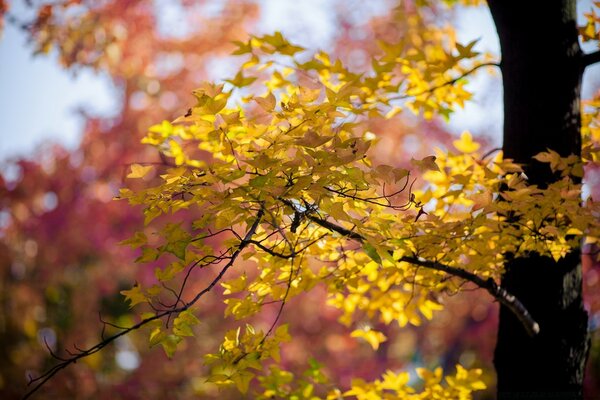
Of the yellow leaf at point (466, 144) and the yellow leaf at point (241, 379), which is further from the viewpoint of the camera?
the yellow leaf at point (466, 144)

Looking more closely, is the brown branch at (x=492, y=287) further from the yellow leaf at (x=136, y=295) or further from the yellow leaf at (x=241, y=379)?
the yellow leaf at (x=136, y=295)

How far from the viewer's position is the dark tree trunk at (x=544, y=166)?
1.84 meters

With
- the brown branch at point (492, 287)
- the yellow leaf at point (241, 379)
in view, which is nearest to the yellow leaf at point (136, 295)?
the yellow leaf at point (241, 379)

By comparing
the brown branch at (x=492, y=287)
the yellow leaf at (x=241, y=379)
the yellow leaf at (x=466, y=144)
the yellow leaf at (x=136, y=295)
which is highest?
the yellow leaf at (x=466, y=144)

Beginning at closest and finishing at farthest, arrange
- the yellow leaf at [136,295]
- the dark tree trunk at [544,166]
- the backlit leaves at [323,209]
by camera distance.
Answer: the backlit leaves at [323,209]
the yellow leaf at [136,295]
the dark tree trunk at [544,166]

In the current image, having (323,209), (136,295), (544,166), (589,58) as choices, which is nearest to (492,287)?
(544,166)

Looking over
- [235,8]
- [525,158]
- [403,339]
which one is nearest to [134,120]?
[235,8]

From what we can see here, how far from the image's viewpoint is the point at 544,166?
1.84 metres

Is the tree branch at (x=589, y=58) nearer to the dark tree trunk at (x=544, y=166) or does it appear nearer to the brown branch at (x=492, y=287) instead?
the dark tree trunk at (x=544, y=166)

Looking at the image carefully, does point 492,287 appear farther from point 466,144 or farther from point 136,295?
point 136,295

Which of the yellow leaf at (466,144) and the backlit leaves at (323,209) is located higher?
the yellow leaf at (466,144)

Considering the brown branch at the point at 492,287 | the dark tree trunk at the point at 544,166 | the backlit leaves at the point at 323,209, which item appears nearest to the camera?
the backlit leaves at the point at 323,209

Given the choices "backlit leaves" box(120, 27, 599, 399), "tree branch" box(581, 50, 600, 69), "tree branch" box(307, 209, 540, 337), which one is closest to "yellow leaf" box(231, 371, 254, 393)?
"backlit leaves" box(120, 27, 599, 399)

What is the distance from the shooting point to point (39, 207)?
6.74m
